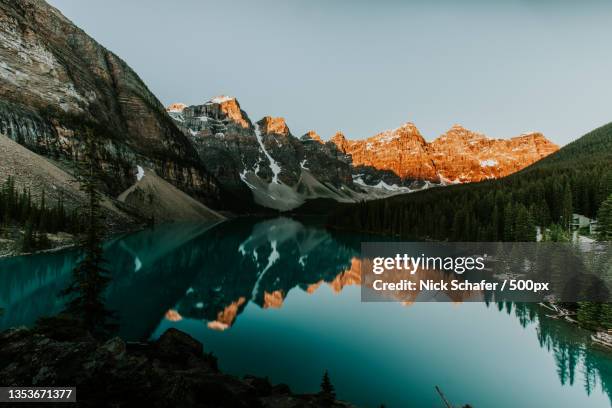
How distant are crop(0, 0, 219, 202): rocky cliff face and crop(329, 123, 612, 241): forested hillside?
340ft

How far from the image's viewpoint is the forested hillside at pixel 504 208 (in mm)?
64062

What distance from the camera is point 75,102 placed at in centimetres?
12825

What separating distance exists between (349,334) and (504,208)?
5547cm

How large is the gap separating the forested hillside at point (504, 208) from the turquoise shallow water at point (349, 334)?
103 ft

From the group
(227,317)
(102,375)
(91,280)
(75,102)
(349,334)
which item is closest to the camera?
(102,375)

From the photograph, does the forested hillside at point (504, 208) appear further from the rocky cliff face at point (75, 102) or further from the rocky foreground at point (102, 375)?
the rocky cliff face at point (75, 102)

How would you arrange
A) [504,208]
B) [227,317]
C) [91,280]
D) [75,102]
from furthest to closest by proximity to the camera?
1. [75,102]
2. [504,208]
3. [227,317]
4. [91,280]

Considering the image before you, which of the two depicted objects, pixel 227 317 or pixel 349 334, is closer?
pixel 349 334

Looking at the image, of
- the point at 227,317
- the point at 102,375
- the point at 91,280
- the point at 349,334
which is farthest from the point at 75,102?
the point at 102,375

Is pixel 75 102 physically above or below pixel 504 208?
above

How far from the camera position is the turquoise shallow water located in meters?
18.3

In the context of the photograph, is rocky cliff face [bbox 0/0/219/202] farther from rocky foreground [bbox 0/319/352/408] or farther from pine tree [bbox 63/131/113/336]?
rocky foreground [bbox 0/319/352/408]

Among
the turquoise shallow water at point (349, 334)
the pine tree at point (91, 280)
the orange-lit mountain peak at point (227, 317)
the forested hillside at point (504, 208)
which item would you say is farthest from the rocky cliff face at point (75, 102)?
the forested hillside at point (504, 208)

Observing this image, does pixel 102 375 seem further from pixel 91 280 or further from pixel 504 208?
pixel 504 208
